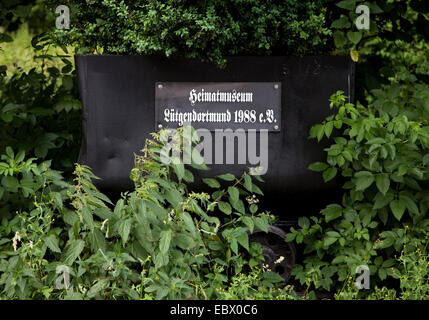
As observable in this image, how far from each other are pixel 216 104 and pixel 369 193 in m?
0.95

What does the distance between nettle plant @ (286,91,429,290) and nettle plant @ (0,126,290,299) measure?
1.10 ft

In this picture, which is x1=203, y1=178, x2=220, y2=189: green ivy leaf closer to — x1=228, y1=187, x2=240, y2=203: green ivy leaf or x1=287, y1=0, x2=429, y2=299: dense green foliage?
x1=228, y1=187, x2=240, y2=203: green ivy leaf

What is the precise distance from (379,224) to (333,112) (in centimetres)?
68

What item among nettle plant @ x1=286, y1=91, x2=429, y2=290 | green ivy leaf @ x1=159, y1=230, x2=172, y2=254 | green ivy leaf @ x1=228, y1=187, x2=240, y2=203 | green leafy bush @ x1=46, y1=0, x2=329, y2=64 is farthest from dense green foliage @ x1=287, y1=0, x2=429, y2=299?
green ivy leaf @ x1=159, y1=230, x2=172, y2=254

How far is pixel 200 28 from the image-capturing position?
134 inches

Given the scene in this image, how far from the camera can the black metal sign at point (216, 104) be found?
139 inches

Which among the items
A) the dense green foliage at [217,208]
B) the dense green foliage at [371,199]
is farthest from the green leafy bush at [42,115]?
the dense green foliage at [371,199]

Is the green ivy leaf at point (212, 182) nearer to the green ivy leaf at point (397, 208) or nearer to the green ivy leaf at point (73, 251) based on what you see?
the green ivy leaf at point (73, 251)

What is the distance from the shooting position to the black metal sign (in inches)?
139

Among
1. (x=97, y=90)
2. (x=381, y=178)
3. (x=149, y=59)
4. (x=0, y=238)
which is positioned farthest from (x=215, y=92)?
(x=0, y=238)

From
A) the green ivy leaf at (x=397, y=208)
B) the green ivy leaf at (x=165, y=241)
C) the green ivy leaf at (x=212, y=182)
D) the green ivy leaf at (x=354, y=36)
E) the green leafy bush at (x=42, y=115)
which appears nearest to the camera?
the green ivy leaf at (x=165, y=241)

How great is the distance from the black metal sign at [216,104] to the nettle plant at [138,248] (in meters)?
0.24

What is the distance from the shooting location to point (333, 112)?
3.56 metres

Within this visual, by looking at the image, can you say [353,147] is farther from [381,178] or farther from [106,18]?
[106,18]
